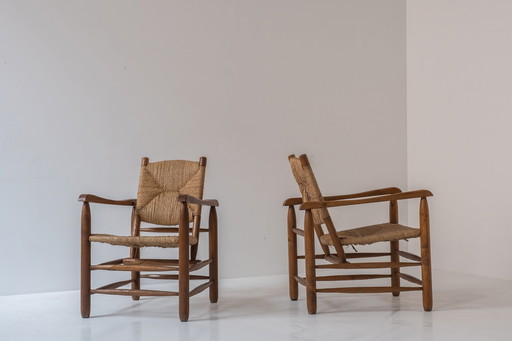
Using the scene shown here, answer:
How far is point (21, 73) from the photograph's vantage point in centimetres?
414

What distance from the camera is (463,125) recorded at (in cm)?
465

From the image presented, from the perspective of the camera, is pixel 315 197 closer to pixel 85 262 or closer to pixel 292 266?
pixel 292 266

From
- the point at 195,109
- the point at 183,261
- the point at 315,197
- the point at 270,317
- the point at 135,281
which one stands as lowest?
the point at 270,317

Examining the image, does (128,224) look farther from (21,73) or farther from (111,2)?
(111,2)

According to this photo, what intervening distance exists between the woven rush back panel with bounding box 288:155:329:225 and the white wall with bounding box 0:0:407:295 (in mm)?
1197

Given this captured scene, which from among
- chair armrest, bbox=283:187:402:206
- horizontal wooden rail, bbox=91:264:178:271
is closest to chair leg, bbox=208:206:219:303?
chair armrest, bbox=283:187:402:206

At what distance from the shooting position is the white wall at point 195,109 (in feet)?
13.6

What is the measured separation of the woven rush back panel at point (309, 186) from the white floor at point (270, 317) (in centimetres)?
53

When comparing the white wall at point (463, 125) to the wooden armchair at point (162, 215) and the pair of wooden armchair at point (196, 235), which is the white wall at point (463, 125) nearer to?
the pair of wooden armchair at point (196, 235)

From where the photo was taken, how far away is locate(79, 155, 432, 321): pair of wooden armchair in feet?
10.5

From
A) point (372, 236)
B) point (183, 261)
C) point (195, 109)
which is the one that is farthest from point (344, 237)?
point (195, 109)

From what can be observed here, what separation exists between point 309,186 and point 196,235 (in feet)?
2.45

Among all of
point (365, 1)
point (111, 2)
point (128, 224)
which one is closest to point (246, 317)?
point (128, 224)

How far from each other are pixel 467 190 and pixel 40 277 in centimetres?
307
